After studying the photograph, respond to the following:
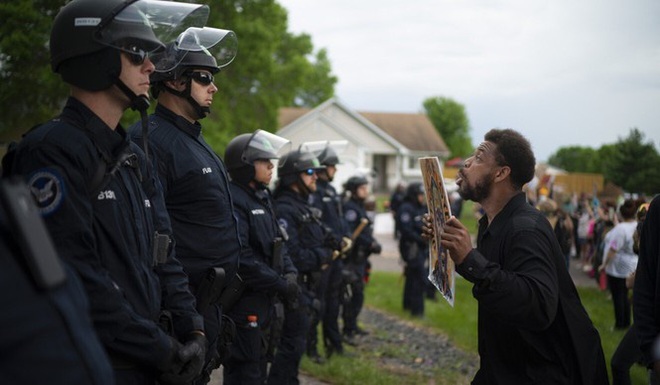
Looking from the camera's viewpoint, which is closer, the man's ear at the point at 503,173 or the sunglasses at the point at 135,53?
the sunglasses at the point at 135,53

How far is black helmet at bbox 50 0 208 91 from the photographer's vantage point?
2975 millimetres

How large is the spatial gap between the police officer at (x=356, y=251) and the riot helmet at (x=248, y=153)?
4552 mm

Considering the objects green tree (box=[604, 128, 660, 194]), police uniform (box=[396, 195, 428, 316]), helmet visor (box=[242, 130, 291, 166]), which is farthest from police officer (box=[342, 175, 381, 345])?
green tree (box=[604, 128, 660, 194])

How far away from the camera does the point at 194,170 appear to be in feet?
14.1

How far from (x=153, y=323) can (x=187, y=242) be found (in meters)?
1.42

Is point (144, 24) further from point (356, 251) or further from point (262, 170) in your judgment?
point (356, 251)

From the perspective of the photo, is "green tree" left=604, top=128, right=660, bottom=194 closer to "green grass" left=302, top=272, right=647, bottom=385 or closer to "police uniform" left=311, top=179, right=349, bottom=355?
"green grass" left=302, top=272, right=647, bottom=385

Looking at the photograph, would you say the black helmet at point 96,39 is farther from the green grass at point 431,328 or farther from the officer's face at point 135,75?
the green grass at point 431,328

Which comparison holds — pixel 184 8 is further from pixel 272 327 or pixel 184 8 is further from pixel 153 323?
pixel 272 327

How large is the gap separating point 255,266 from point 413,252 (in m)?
8.16

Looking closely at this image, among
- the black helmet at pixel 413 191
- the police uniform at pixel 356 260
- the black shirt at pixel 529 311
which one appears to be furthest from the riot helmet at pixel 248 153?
the black helmet at pixel 413 191

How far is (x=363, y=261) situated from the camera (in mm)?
12617

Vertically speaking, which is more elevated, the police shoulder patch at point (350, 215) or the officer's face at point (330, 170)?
the officer's face at point (330, 170)

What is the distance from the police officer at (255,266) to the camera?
5.66 m
